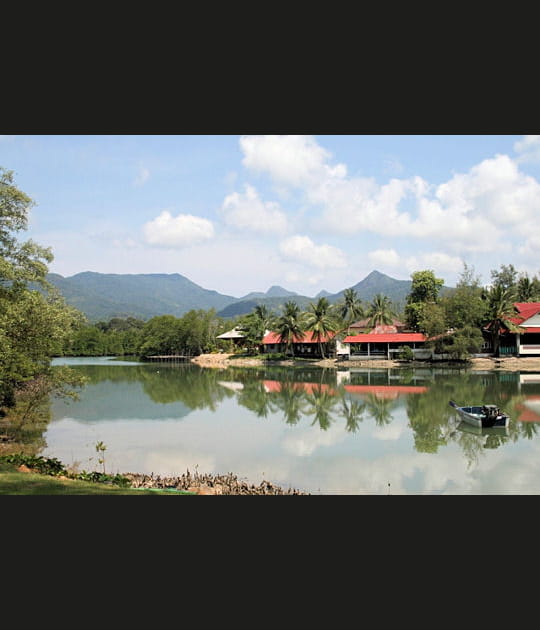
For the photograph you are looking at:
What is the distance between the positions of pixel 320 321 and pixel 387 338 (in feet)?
18.1

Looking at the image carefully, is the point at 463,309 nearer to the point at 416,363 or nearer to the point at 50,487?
the point at 416,363

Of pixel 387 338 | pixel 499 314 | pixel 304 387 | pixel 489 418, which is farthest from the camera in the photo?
pixel 387 338

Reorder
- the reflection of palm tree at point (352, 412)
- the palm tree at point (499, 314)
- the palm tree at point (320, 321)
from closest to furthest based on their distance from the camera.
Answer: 1. the reflection of palm tree at point (352, 412)
2. the palm tree at point (499, 314)
3. the palm tree at point (320, 321)

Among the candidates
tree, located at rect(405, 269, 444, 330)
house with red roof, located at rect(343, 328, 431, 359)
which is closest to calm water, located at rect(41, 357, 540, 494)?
house with red roof, located at rect(343, 328, 431, 359)

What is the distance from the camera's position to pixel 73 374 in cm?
1325

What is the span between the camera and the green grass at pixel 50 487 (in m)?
7.44

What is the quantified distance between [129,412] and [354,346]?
2670 cm

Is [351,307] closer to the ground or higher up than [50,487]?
higher up

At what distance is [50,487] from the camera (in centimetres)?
772

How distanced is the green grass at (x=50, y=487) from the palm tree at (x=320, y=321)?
35.0m

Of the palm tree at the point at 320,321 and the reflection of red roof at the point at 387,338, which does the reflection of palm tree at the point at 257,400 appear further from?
the reflection of red roof at the point at 387,338

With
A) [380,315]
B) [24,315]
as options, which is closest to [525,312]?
[380,315]

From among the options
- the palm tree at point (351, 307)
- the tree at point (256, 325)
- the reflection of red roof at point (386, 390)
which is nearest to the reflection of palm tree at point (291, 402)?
the reflection of red roof at point (386, 390)

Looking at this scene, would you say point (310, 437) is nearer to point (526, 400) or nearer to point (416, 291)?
point (526, 400)
